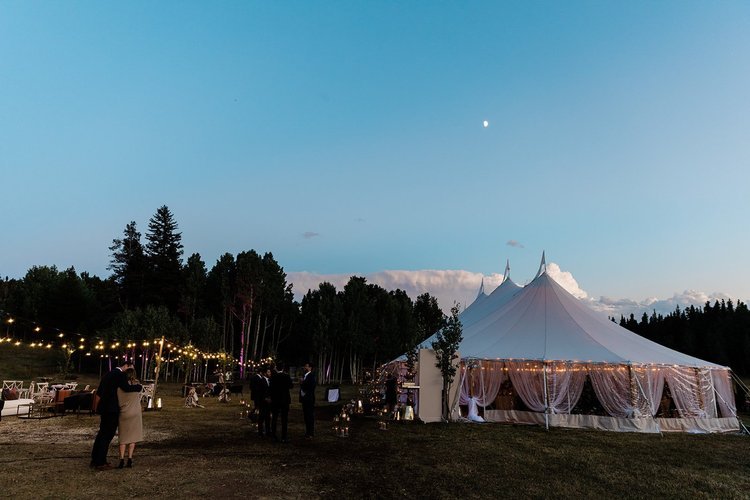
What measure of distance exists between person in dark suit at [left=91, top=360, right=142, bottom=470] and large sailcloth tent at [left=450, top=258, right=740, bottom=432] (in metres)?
10.5

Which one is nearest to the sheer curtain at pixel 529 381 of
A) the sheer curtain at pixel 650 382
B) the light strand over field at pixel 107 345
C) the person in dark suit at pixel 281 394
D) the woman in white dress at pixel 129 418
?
the sheer curtain at pixel 650 382

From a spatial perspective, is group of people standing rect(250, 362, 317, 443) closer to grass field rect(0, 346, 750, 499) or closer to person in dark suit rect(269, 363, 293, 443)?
person in dark suit rect(269, 363, 293, 443)

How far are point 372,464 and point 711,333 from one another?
7490cm

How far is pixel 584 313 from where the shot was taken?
17.2 m

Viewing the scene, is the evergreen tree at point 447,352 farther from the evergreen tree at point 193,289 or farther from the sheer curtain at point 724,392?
the evergreen tree at point 193,289

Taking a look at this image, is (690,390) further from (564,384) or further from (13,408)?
(13,408)

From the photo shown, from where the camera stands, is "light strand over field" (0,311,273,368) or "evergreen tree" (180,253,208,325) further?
"evergreen tree" (180,253,208,325)

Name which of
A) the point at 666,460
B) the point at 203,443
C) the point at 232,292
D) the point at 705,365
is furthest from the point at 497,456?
the point at 232,292

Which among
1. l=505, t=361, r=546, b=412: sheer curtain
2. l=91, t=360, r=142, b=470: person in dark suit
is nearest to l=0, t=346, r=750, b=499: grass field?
l=91, t=360, r=142, b=470: person in dark suit

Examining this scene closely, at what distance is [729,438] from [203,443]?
13190mm

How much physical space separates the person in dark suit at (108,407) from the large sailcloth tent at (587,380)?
34.4 feet

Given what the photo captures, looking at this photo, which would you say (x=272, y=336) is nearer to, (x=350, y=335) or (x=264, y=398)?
(x=350, y=335)

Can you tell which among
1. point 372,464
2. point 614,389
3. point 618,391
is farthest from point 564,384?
point 372,464

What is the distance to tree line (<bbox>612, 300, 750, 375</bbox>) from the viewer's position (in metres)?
62.4
